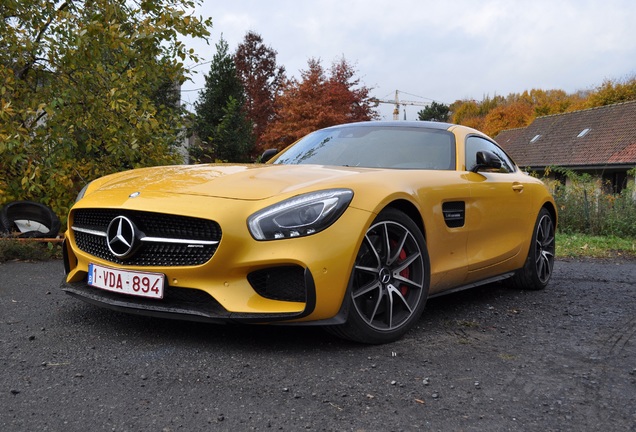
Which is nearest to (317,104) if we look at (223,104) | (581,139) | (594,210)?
(223,104)

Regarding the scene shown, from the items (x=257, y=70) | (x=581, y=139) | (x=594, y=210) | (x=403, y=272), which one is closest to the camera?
(x=403, y=272)

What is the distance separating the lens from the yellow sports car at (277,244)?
9.71ft

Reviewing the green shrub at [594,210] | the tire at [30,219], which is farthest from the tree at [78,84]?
the green shrub at [594,210]

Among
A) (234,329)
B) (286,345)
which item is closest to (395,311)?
(286,345)

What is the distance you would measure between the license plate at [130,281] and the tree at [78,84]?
3.94m

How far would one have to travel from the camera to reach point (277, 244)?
116 inches

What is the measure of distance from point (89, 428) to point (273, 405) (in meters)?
0.67

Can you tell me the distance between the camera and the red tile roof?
28.6 m

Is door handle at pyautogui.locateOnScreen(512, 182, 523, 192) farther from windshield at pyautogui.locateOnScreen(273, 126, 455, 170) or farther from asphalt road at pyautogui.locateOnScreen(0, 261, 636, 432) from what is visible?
asphalt road at pyautogui.locateOnScreen(0, 261, 636, 432)

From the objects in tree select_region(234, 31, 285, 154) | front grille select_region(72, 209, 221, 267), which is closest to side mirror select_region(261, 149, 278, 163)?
front grille select_region(72, 209, 221, 267)

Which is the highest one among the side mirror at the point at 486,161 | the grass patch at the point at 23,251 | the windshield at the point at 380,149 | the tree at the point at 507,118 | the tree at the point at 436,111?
the tree at the point at 436,111

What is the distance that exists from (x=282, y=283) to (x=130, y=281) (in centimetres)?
80

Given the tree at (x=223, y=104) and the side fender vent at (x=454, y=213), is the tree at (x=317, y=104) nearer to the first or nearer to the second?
the tree at (x=223, y=104)

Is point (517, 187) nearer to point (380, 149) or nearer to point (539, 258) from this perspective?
point (539, 258)
